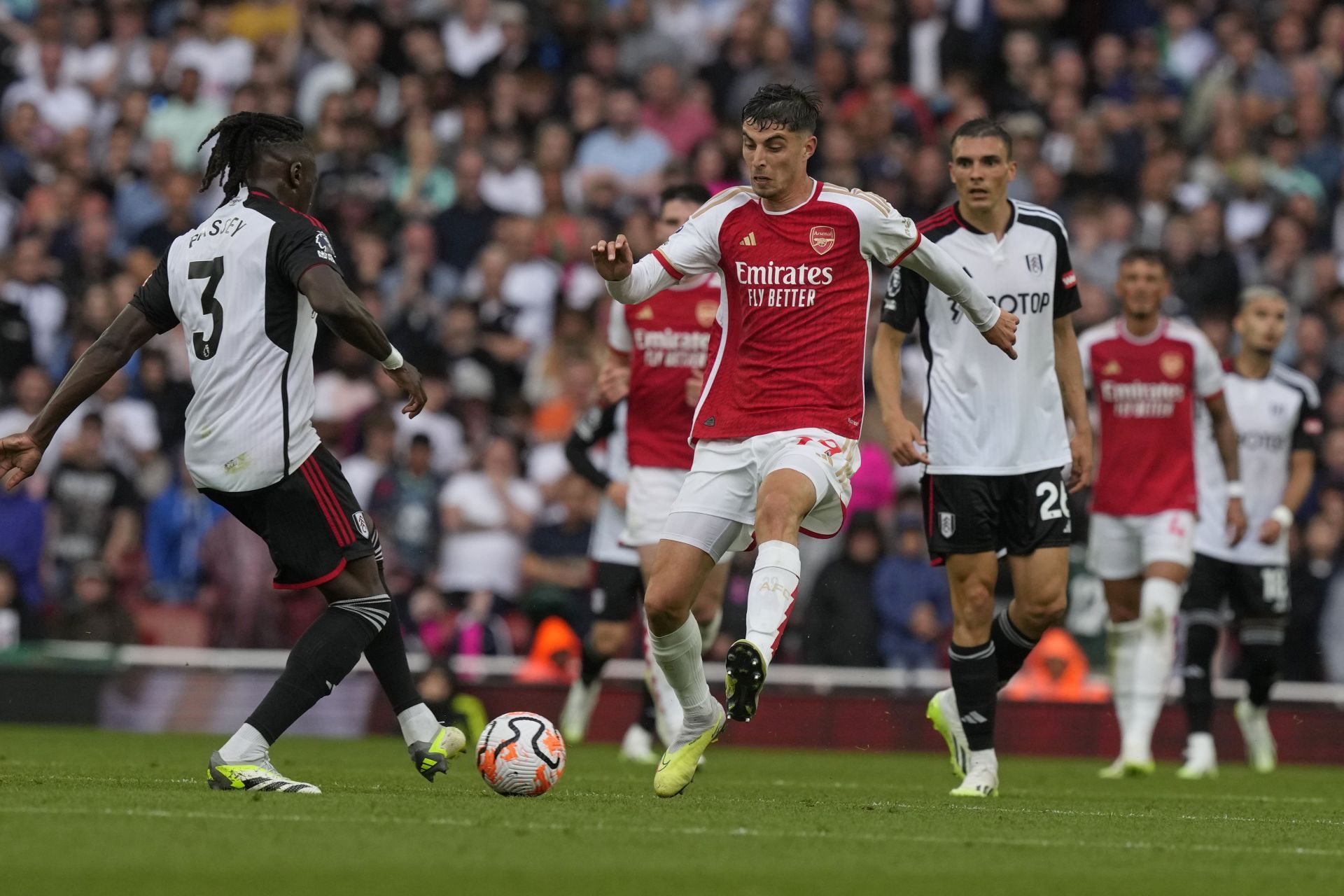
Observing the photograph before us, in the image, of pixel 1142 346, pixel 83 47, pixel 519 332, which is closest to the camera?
pixel 1142 346

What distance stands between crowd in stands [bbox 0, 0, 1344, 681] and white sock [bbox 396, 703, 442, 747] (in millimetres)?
7216

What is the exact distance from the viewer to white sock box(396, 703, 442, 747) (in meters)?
8.46

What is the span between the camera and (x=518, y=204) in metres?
20.1

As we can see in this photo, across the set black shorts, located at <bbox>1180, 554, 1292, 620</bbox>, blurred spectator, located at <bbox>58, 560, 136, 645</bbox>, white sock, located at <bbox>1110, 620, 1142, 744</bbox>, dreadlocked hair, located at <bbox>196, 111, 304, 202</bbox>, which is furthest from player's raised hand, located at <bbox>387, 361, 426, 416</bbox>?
blurred spectator, located at <bbox>58, 560, 136, 645</bbox>

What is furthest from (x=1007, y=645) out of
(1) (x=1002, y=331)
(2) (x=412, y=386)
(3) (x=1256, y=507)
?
(3) (x=1256, y=507)

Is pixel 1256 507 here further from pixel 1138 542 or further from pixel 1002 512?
pixel 1002 512

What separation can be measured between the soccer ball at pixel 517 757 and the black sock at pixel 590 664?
468 cm

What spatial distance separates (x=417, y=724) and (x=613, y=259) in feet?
6.56

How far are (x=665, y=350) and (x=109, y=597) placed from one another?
6.29 meters

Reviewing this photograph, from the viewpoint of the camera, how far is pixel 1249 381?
1369cm

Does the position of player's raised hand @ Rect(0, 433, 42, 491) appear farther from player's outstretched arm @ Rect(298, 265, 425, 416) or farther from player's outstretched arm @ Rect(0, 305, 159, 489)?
player's outstretched arm @ Rect(298, 265, 425, 416)

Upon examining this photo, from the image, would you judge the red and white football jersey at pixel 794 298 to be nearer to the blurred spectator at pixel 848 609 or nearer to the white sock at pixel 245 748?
the white sock at pixel 245 748

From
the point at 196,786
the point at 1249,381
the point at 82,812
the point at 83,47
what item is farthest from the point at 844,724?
the point at 83,47

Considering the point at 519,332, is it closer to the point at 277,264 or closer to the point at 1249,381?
the point at 1249,381
